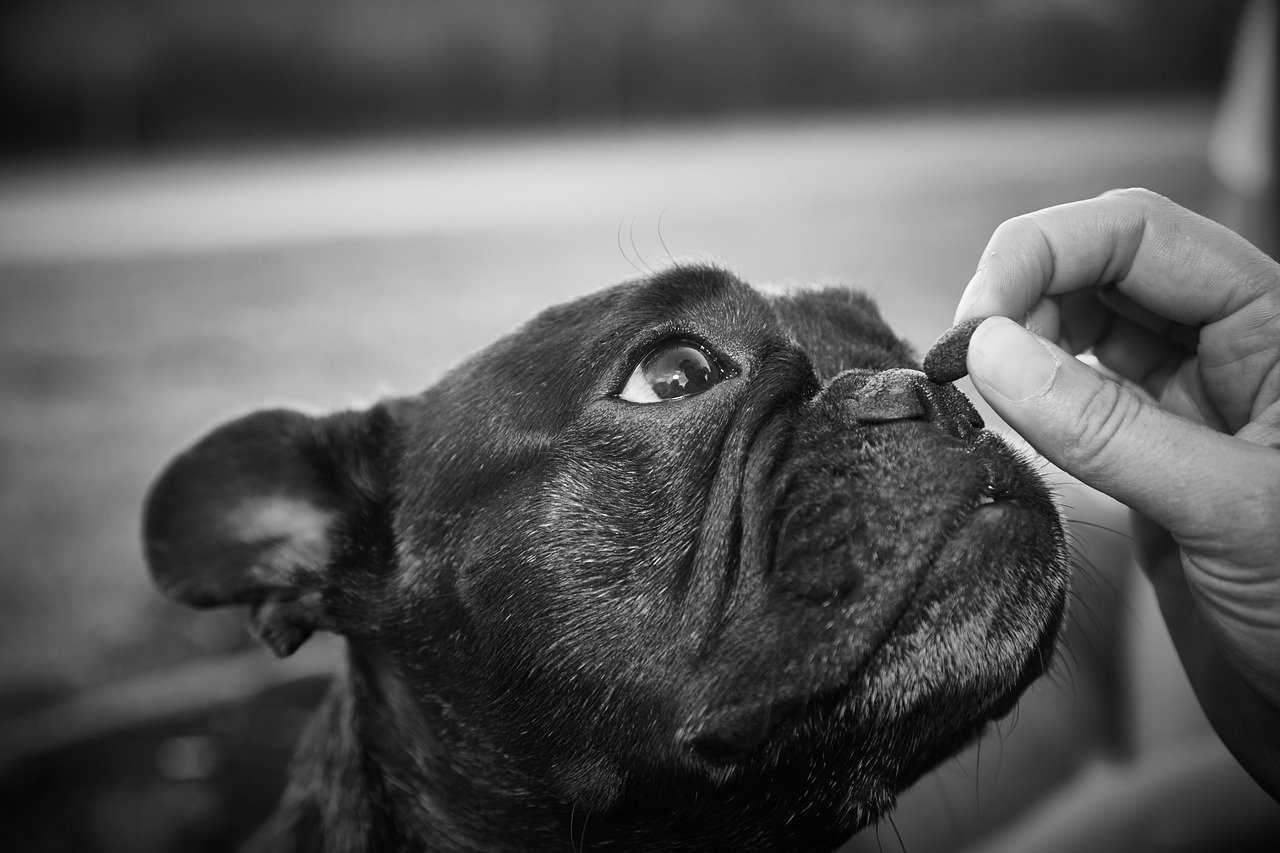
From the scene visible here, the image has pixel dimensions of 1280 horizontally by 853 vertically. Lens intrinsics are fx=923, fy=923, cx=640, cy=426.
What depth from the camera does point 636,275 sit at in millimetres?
2137

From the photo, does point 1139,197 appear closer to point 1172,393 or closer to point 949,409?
point 1172,393

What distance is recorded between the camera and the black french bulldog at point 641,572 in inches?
63.1

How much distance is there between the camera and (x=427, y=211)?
24.6 ft

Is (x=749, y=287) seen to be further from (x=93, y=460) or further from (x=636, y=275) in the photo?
(x=93, y=460)

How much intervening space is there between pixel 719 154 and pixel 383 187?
2647 mm

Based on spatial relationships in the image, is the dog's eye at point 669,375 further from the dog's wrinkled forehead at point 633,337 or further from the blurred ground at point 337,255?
the blurred ground at point 337,255

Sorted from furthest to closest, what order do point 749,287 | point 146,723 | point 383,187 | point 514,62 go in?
point 383,187
point 514,62
point 146,723
point 749,287

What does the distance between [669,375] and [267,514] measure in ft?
3.73

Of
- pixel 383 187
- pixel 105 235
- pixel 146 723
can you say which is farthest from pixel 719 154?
pixel 146 723

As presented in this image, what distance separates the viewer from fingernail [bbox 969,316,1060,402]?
1.53 metres

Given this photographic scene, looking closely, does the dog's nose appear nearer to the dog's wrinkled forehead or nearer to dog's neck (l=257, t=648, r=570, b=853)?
the dog's wrinkled forehead

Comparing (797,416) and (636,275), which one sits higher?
(636,275)

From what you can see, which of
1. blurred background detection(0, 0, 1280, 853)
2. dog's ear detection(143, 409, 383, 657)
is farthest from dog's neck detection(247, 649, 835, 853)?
blurred background detection(0, 0, 1280, 853)

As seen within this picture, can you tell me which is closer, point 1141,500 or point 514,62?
point 1141,500
